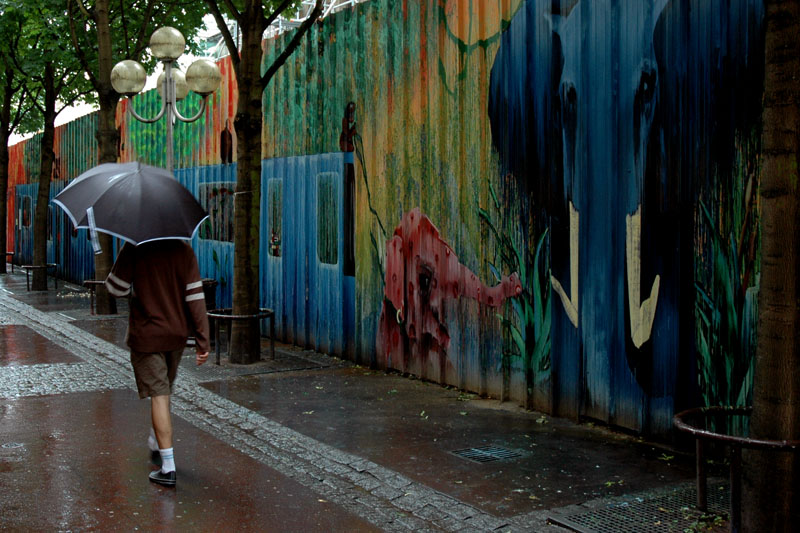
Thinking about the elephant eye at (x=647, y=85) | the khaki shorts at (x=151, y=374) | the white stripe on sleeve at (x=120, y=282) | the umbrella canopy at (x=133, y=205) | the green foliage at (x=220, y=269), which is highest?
the elephant eye at (x=647, y=85)

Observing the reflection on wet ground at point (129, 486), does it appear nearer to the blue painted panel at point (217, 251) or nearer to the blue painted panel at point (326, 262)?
the blue painted panel at point (326, 262)

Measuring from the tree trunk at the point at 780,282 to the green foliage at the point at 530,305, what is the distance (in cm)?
Answer: 375

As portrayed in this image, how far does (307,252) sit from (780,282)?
878 centimetres

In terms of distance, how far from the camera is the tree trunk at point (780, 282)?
14.9 ft

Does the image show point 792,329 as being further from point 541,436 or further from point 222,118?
point 222,118

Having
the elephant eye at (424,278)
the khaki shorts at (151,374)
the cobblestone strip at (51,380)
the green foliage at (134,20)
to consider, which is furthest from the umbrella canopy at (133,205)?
the green foliage at (134,20)

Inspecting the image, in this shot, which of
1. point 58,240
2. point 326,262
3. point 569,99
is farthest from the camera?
point 58,240

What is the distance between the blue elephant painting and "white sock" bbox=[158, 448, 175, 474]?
3602 mm

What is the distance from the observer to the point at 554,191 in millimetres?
8344

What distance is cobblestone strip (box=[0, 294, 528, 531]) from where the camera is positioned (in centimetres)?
561

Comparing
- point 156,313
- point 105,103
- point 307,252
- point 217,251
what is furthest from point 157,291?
point 105,103

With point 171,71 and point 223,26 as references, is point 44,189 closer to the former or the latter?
point 171,71

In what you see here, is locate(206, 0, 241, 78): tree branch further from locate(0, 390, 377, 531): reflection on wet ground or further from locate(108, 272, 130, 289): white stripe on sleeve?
locate(108, 272, 130, 289): white stripe on sleeve

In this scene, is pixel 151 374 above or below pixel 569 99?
below
